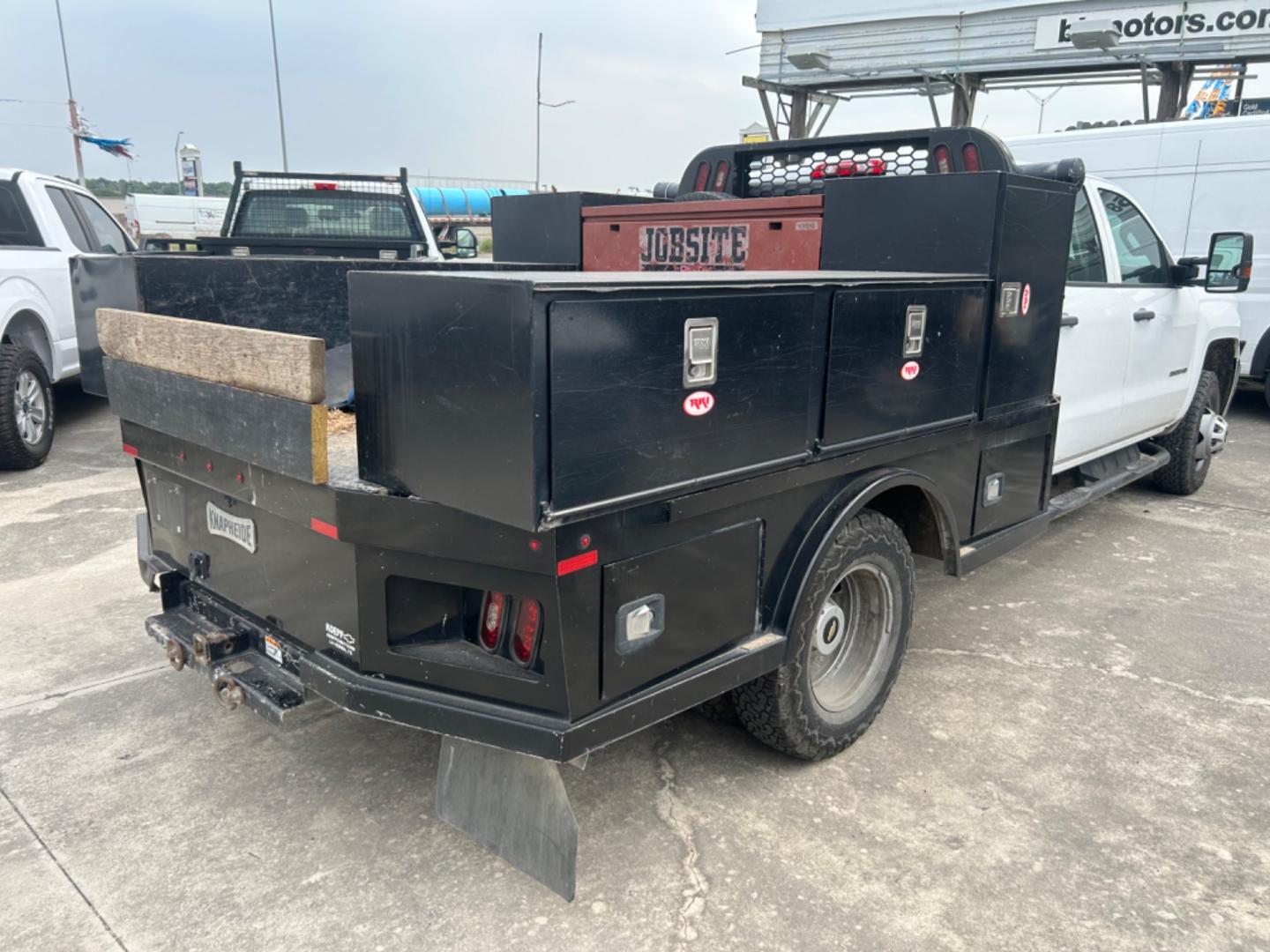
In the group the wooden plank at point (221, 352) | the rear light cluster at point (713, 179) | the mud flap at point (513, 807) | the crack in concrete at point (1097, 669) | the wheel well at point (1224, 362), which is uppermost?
the rear light cluster at point (713, 179)

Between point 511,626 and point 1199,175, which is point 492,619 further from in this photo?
point 1199,175

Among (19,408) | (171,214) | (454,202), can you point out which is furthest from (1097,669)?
(454,202)

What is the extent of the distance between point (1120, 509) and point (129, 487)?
21.9ft

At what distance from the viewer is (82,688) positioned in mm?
3715

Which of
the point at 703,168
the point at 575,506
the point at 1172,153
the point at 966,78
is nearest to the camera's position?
the point at 575,506

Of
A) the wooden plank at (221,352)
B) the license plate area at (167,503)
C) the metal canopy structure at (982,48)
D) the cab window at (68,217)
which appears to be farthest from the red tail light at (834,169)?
the metal canopy structure at (982,48)

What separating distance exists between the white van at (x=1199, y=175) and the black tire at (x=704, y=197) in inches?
234

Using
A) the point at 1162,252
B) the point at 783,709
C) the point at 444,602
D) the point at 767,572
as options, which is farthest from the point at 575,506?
the point at 1162,252

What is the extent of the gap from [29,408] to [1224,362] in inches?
336

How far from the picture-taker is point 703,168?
16.7 feet

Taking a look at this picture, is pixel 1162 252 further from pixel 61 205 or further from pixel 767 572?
pixel 61 205

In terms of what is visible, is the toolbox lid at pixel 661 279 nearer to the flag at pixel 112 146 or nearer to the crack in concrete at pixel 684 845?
the crack in concrete at pixel 684 845

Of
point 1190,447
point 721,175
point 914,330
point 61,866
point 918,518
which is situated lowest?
point 61,866

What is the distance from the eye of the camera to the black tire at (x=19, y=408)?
666cm
